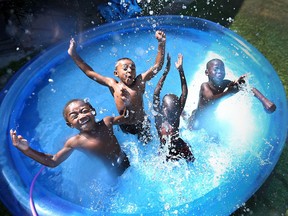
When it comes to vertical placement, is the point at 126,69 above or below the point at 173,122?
above

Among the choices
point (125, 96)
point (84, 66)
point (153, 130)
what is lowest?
point (153, 130)

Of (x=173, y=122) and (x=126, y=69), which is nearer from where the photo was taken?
(x=126, y=69)

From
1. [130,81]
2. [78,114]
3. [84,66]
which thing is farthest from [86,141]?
[84,66]

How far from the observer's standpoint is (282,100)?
4285mm

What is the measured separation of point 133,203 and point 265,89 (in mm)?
2208

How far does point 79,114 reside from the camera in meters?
3.30

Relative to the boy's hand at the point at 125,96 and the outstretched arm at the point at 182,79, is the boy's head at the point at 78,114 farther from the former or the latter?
the outstretched arm at the point at 182,79

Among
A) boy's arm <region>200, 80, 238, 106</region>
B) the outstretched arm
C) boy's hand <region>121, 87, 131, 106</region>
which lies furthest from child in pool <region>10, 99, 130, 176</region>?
boy's arm <region>200, 80, 238, 106</region>

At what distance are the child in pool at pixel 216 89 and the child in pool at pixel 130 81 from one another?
585 mm

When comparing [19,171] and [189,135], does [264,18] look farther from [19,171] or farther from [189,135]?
[19,171]

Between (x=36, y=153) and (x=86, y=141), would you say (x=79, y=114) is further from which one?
(x=36, y=153)

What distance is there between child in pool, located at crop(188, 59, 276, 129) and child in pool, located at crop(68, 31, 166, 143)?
585mm

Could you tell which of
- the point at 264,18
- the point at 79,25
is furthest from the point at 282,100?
the point at 79,25

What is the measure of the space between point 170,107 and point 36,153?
1.45m
